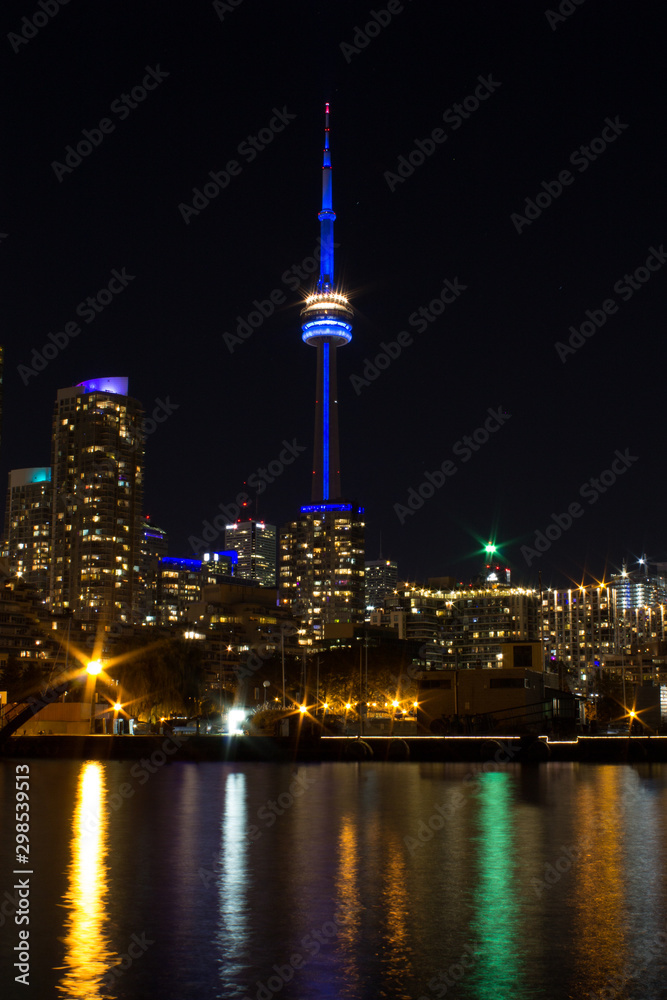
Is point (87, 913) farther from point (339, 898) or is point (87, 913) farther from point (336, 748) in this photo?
point (336, 748)

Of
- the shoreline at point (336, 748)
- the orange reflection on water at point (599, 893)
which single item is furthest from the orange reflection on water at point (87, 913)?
the shoreline at point (336, 748)

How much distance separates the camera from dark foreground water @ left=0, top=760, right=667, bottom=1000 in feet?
60.0

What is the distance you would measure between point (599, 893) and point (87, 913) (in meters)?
12.4

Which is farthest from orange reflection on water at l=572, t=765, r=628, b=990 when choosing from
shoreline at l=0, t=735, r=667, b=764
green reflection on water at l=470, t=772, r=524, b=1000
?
shoreline at l=0, t=735, r=667, b=764

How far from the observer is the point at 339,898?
2489 cm

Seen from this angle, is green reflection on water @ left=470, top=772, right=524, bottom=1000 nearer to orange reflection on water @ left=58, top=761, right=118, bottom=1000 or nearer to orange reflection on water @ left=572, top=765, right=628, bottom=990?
orange reflection on water @ left=572, top=765, right=628, bottom=990

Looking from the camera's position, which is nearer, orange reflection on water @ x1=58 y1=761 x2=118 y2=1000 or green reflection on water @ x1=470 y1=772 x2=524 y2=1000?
orange reflection on water @ x1=58 y1=761 x2=118 y2=1000

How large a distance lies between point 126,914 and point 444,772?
1964 inches

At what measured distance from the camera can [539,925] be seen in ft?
72.8

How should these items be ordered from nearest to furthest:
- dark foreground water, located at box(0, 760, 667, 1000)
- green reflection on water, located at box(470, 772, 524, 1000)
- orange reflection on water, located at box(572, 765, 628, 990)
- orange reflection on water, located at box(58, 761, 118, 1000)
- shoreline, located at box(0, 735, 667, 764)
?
orange reflection on water, located at box(58, 761, 118, 1000) → green reflection on water, located at box(470, 772, 524, 1000) → dark foreground water, located at box(0, 760, 667, 1000) → orange reflection on water, located at box(572, 765, 628, 990) → shoreline, located at box(0, 735, 667, 764)

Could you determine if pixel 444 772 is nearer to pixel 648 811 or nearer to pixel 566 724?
pixel 648 811

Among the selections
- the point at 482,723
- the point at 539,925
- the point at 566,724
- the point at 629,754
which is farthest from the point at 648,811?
the point at 566,724

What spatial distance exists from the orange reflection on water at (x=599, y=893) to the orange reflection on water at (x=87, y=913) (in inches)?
335

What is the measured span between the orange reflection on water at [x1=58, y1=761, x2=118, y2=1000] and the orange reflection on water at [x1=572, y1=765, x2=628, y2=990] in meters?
8.51
